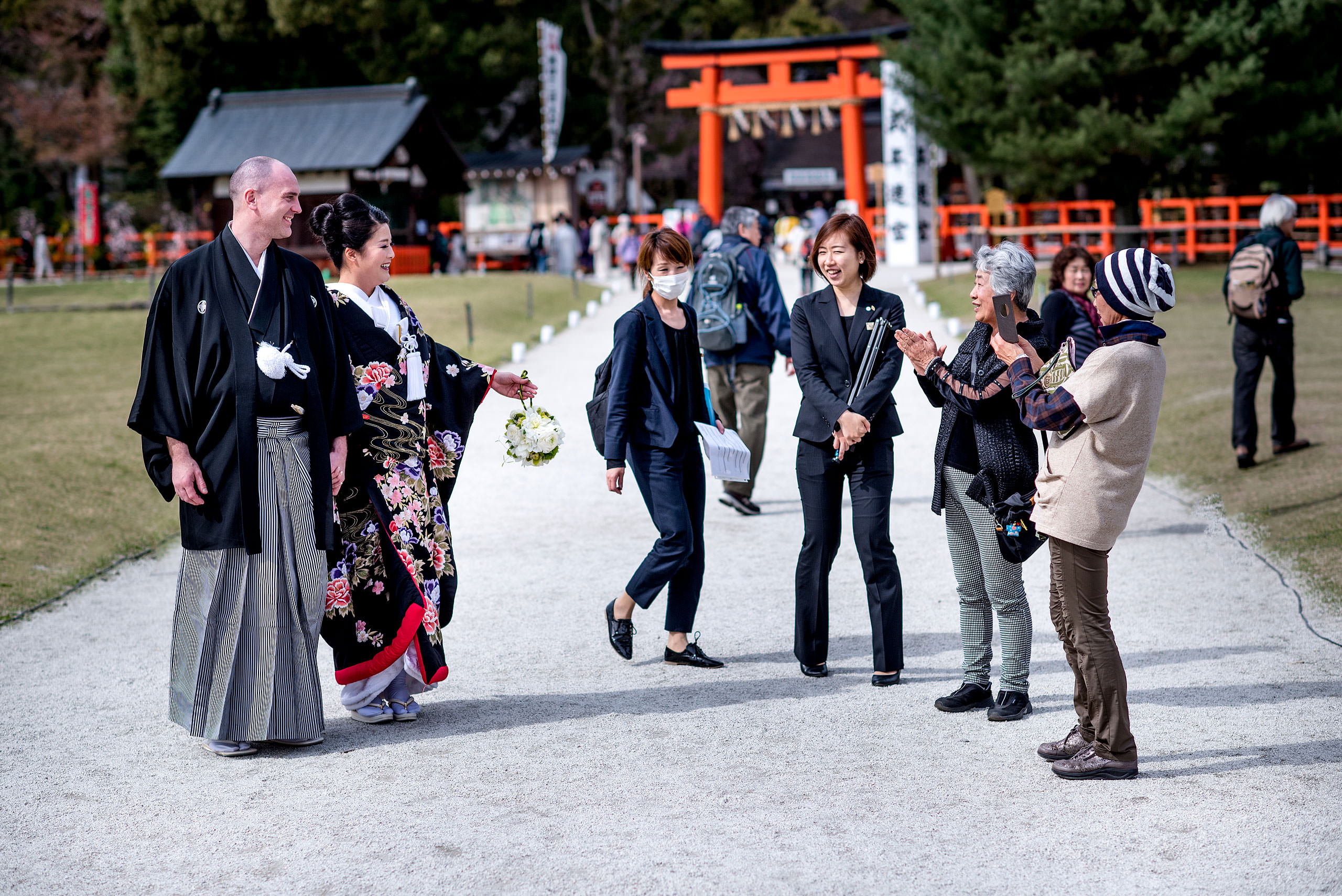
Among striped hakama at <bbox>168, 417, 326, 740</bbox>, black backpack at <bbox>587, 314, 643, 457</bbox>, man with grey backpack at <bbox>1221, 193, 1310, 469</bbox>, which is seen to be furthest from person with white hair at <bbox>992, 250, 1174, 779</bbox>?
man with grey backpack at <bbox>1221, 193, 1310, 469</bbox>

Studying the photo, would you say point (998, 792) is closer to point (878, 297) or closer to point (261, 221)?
point (878, 297)

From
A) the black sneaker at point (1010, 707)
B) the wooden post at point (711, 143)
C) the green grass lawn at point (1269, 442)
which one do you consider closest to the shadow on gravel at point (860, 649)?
the black sneaker at point (1010, 707)

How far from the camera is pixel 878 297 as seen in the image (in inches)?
205

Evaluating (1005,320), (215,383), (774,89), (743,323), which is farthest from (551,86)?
(1005,320)

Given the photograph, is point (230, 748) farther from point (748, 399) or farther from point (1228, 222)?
point (1228, 222)

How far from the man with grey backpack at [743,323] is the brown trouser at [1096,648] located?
4299 millimetres

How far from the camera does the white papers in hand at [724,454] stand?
541cm

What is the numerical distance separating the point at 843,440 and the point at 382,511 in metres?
1.70

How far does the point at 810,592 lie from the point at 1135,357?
5.59 ft

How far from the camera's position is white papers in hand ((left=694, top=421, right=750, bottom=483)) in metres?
5.41

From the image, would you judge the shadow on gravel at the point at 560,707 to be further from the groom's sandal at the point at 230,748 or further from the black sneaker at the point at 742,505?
the black sneaker at the point at 742,505

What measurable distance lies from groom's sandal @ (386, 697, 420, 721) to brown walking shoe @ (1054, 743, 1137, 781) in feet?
7.38

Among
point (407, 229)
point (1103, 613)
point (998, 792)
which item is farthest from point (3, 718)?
point (407, 229)

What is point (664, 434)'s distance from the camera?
5336mm
